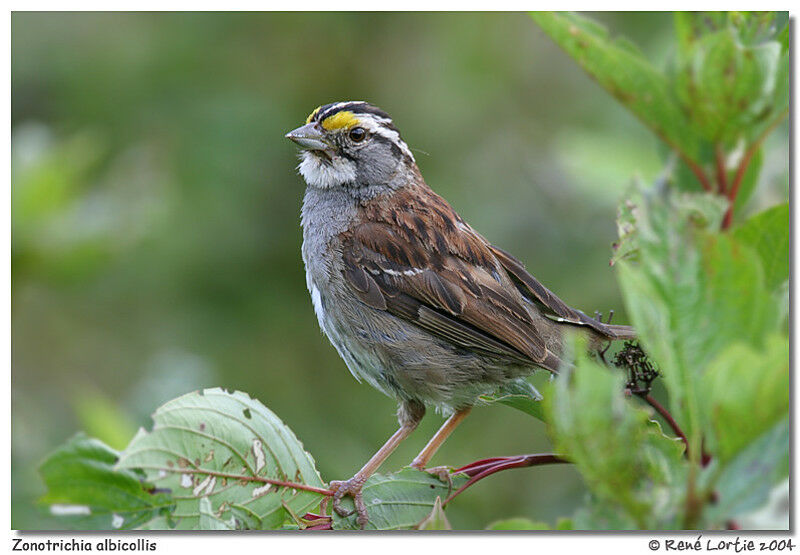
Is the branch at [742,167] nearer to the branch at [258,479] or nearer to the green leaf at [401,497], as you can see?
the green leaf at [401,497]

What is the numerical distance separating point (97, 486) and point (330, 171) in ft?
5.53

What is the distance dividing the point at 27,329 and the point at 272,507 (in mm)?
4084

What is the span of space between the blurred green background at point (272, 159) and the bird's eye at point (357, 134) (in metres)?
1.35

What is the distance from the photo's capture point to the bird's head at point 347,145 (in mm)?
3553

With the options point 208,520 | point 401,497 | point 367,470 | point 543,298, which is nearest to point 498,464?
point 401,497

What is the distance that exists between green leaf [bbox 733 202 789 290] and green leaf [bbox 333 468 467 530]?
1022 mm

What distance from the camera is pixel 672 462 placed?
68.3 inches

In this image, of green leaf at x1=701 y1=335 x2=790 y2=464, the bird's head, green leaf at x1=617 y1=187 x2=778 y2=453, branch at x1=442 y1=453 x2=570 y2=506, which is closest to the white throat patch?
the bird's head

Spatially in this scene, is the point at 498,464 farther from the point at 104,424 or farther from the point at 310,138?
the point at 104,424

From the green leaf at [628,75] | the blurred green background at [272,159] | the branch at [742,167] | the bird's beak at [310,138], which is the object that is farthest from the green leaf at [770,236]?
the blurred green background at [272,159]

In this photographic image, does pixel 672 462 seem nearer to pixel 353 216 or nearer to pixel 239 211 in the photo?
pixel 353 216

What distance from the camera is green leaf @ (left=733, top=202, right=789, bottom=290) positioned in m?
1.83

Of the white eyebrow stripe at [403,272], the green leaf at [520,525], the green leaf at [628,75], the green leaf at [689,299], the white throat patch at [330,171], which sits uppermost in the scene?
the white throat patch at [330,171]

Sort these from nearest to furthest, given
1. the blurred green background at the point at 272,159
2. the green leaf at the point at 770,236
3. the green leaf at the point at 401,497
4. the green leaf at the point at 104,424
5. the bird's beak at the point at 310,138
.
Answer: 1. the green leaf at the point at 770,236
2. the green leaf at the point at 401,497
3. the bird's beak at the point at 310,138
4. the green leaf at the point at 104,424
5. the blurred green background at the point at 272,159
